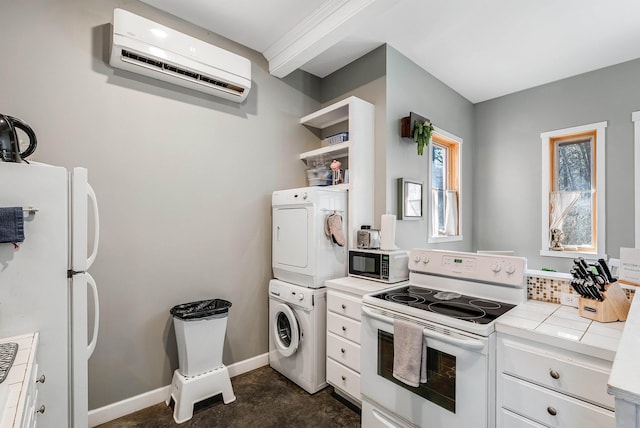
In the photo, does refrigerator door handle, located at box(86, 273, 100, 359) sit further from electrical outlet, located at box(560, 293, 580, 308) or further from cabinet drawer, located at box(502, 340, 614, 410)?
electrical outlet, located at box(560, 293, 580, 308)

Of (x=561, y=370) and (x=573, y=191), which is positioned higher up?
(x=573, y=191)

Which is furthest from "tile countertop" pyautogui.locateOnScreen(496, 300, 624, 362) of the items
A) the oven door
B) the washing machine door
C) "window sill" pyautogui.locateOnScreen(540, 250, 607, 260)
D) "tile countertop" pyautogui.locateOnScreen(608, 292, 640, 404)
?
"window sill" pyautogui.locateOnScreen(540, 250, 607, 260)

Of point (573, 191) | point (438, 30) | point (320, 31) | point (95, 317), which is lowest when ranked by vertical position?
point (95, 317)

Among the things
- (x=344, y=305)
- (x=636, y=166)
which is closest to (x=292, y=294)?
(x=344, y=305)

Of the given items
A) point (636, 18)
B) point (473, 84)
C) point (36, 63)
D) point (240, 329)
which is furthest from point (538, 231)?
point (36, 63)

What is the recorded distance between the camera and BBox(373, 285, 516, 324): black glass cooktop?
5.25ft

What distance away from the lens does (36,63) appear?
6.22 ft

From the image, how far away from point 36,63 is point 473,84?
4130mm

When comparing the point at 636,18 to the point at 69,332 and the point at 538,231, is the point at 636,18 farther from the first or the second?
the point at 69,332

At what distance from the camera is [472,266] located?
1.98 meters

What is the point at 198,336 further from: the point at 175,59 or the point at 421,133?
the point at 421,133

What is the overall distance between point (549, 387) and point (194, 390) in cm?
212

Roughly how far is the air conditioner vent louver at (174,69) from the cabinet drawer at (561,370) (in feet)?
8.56

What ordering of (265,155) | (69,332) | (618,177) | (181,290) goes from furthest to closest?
(618,177), (265,155), (181,290), (69,332)
